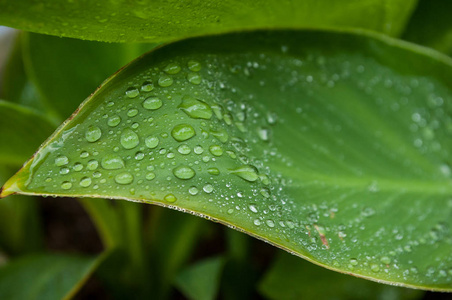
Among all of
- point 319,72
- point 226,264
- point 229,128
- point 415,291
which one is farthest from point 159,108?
point 415,291

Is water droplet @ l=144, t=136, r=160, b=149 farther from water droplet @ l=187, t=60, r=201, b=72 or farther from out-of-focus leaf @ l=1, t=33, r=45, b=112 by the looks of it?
out-of-focus leaf @ l=1, t=33, r=45, b=112

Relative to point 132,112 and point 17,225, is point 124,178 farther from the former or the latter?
point 17,225

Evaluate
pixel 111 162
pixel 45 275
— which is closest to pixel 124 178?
pixel 111 162

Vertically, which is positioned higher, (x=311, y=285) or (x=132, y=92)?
(x=132, y=92)

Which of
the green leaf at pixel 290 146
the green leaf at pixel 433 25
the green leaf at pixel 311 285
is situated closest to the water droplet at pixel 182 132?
the green leaf at pixel 290 146

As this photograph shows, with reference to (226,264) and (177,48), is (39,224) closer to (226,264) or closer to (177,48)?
(226,264)

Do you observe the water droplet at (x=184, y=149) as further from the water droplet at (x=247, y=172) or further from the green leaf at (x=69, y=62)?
the green leaf at (x=69, y=62)
